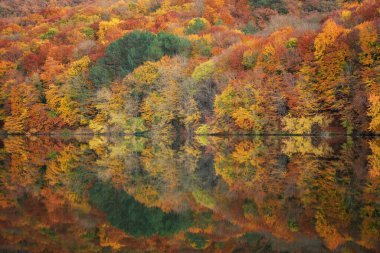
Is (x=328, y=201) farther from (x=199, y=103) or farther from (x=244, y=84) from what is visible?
(x=199, y=103)

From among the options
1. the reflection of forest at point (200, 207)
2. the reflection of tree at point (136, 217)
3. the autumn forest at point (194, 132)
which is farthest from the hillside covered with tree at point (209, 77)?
the reflection of tree at point (136, 217)

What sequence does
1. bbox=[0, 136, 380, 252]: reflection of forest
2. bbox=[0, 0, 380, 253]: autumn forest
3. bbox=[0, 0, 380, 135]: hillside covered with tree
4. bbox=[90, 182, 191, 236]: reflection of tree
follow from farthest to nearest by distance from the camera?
bbox=[0, 0, 380, 135]: hillside covered with tree
bbox=[90, 182, 191, 236]: reflection of tree
bbox=[0, 0, 380, 253]: autumn forest
bbox=[0, 136, 380, 252]: reflection of forest

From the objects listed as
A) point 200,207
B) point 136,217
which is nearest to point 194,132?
point 200,207

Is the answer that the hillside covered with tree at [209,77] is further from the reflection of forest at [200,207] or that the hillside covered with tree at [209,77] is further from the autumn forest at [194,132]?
the reflection of forest at [200,207]

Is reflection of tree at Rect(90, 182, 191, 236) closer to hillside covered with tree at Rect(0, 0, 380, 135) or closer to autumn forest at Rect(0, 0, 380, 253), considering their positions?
autumn forest at Rect(0, 0, 380, 253)

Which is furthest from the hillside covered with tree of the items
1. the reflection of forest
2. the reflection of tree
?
the reflection of tree

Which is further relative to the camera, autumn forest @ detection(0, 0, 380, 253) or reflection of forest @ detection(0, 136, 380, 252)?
autumn forest @ detection(0, 0, 380, 253)
